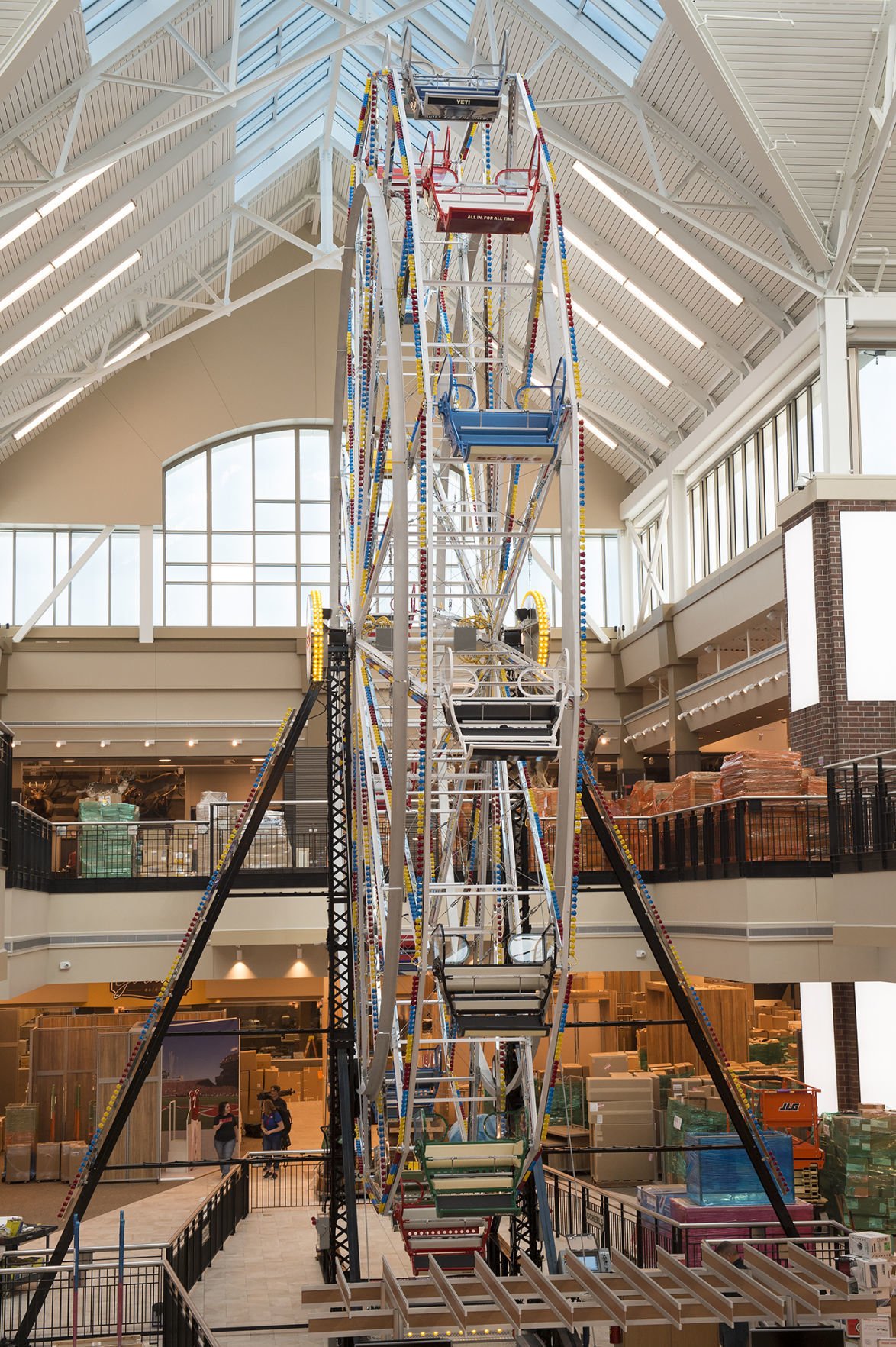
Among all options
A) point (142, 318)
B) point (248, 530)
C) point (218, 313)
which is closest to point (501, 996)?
point (218, 313)

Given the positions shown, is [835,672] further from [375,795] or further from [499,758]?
[499,758]

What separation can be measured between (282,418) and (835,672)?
22.4 meters

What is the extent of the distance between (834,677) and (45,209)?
58.5 ft

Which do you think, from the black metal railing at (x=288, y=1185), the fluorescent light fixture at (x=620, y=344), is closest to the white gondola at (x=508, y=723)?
the black metal railing at (x=288, y=1185)

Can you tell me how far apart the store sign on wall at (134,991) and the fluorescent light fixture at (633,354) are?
1944 centimetres

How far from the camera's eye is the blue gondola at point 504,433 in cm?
1259

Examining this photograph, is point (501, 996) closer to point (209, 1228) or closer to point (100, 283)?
point (209, 1228)

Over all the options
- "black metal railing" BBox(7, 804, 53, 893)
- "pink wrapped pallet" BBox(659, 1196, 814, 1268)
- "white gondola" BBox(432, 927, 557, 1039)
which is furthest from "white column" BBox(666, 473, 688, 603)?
"white gondola" BBox(432, 927, 557, 1039)

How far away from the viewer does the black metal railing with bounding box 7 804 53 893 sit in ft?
72.8

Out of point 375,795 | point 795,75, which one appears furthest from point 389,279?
point 795,75

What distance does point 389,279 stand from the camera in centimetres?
1305

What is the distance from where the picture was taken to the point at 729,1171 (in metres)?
19.8

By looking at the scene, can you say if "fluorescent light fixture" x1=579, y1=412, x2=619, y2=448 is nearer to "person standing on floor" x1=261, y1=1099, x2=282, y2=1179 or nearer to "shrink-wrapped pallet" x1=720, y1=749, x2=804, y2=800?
"shrink-wrapped pallet" x1=720, y1=749, x2=804, y2=800

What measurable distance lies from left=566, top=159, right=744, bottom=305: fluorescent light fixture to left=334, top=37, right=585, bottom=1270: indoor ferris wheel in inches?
546
